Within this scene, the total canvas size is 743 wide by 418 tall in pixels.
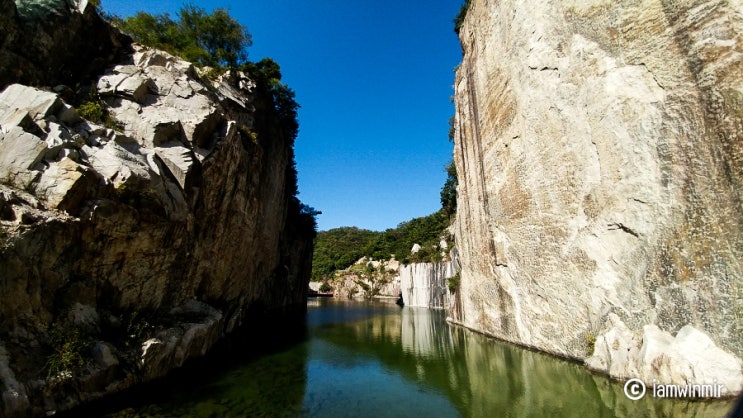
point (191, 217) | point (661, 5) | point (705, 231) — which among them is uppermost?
point (661, 5)

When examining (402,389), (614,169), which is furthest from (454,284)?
(614,169)

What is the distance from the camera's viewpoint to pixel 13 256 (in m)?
7.40

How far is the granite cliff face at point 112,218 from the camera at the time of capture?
777 centimetres

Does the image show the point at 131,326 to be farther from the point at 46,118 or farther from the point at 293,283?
the point at 293,283

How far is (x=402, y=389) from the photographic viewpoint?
447 inches

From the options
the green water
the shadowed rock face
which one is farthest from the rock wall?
the shadowed rock face

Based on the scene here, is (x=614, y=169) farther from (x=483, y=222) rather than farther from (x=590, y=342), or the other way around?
(x=483, y=222)

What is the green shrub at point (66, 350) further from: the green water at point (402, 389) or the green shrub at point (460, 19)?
the green shrub at point (460, 19)

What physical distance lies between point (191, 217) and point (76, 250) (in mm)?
4471

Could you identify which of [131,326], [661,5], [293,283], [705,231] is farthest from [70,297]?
[293,283]

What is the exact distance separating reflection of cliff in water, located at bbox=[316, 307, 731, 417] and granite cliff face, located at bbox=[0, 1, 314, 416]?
8.50 m

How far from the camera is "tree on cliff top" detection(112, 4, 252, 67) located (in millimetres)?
19844

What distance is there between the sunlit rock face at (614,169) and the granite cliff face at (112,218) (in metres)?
12.8

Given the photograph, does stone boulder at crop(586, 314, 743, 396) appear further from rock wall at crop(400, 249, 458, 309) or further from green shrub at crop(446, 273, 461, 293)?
rock wall at crop(400, 249, 458, 309)
